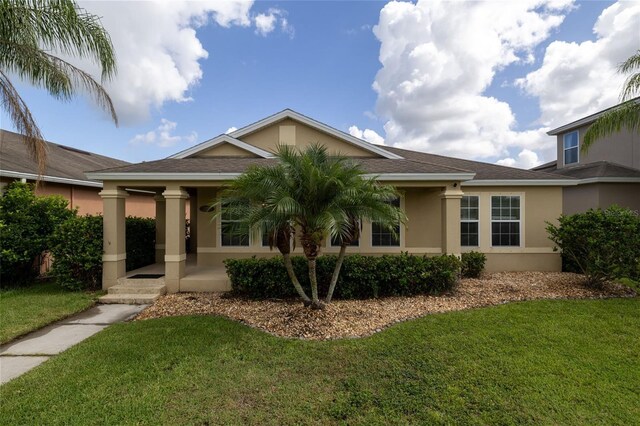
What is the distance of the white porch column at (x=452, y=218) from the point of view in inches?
327

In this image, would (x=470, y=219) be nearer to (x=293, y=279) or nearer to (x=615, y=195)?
(x=615, y=195)

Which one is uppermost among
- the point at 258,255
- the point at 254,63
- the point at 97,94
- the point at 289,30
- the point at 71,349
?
the point at 289,30

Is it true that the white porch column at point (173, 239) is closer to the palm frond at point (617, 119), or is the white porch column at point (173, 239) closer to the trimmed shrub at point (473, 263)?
the trimmed shrub at point (473, 263)

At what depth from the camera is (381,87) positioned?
17641 millimetres

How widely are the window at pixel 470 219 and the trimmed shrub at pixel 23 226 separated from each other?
510 inches

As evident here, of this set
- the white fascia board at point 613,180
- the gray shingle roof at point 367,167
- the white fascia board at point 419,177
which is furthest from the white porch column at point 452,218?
the white fascia board at point 613,180

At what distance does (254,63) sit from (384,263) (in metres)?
11.7

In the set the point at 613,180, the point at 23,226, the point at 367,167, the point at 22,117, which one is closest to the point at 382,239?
the point at 367,167

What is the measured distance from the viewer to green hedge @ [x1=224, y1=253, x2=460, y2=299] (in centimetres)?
741

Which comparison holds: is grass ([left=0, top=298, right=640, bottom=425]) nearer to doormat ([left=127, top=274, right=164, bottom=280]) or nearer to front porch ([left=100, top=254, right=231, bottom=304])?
front porch ([left=100, top=254, right=231, bottom=304])

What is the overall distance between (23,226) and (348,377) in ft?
32.9

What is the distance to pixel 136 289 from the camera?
26.5 ft

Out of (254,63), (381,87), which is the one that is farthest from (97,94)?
(381,87)

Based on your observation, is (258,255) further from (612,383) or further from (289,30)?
(289,30)
